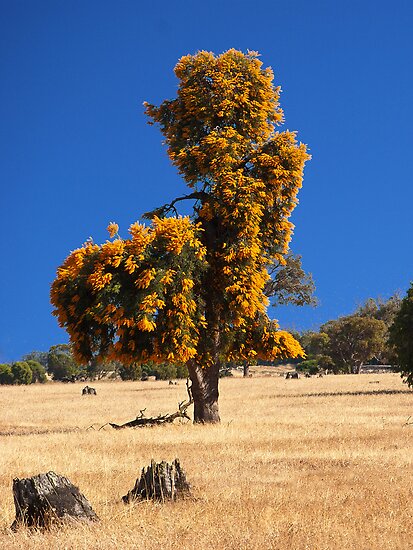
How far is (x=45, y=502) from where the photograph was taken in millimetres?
9805

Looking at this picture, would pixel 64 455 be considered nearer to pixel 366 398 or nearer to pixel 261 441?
pixel 261 441

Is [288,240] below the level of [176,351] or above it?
above

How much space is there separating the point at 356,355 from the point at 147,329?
220ft

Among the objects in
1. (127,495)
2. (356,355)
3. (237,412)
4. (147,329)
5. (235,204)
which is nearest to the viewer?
(127,495)

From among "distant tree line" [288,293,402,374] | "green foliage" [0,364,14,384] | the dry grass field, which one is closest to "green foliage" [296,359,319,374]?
"distant tree line" [288,293,402,374]

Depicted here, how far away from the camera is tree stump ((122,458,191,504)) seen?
36.7 feet

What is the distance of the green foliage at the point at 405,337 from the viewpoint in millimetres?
41906

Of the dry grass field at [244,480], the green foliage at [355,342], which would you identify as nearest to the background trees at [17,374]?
the green foliage at [355,342]

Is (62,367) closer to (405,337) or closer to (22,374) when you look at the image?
(22,374)

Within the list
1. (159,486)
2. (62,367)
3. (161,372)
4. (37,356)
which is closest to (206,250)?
(159,486)

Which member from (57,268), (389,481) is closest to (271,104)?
(57,268)

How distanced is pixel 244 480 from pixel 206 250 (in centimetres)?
1281

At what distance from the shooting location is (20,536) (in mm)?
9172

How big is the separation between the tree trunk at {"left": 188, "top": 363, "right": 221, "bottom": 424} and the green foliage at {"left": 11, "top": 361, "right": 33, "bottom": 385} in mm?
60056
